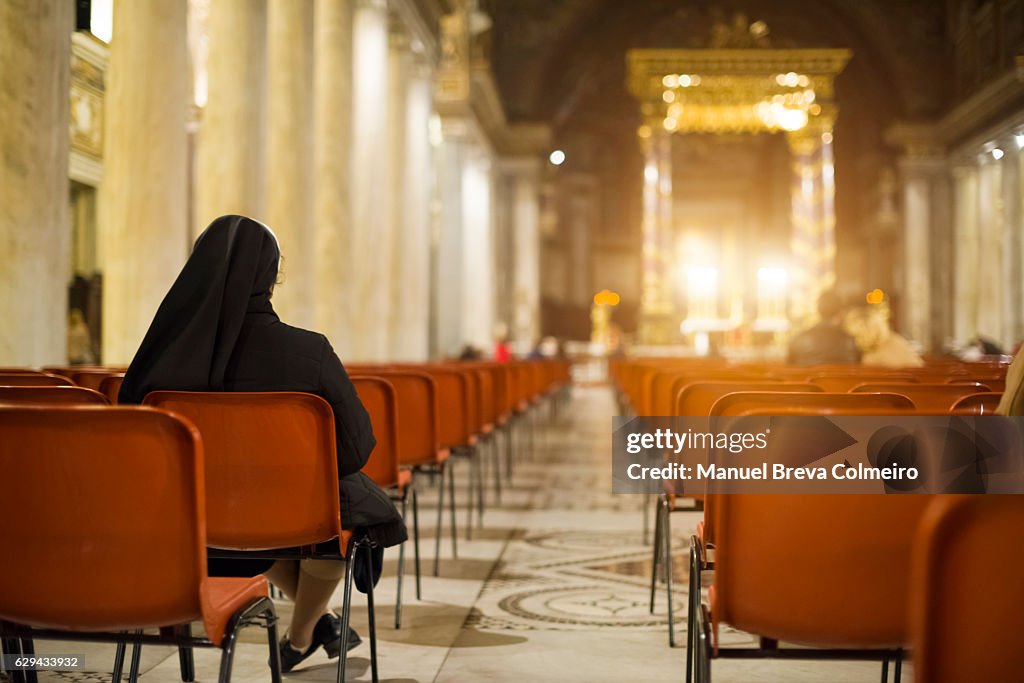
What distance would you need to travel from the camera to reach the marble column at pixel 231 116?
10656mm

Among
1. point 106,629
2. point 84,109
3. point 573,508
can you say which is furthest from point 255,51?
point 106,629

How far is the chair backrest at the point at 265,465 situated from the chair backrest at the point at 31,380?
2.92 ft

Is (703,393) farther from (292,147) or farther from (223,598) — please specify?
(292,147)

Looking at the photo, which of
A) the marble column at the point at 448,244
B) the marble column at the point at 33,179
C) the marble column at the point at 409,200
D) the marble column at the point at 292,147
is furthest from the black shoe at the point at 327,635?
the marble column at the point at 448,244

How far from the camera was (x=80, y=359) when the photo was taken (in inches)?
640

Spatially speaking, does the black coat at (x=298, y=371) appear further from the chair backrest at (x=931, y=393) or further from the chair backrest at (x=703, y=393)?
the chair backrest at (x=931, y=393)

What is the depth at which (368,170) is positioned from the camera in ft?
52.6

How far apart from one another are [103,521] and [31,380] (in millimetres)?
1868

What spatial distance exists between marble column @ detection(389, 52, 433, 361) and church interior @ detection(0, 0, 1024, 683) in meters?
0.08

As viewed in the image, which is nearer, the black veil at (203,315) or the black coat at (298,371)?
the black veil at (203,315)

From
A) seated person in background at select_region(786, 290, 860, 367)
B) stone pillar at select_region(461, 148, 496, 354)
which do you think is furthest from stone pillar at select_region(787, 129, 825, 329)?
seated person in background at select_region(786, 290, 860, 367)

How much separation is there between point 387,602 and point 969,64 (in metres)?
31.1

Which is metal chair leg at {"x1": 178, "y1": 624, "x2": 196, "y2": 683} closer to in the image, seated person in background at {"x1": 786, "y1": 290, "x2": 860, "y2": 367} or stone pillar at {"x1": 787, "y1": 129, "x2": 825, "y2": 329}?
seated person in background at {"x1": 786, "y1": 290, "x2": 860, "y2": 367}

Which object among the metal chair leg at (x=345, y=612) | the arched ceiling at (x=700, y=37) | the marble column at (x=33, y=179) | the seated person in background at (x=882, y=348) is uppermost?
the arched ceiling at (x=700, y=37)
